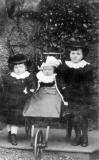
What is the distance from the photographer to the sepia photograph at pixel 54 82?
4145 millimetres

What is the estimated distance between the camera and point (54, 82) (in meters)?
4.18

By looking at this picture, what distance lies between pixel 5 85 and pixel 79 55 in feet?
1.97

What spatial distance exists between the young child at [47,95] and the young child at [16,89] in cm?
5

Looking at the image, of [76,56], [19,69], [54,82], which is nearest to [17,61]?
[19,69]

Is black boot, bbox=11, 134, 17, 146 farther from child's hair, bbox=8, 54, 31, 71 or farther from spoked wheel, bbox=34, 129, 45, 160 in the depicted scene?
child's hair, bbox=8, 54, 31, 71

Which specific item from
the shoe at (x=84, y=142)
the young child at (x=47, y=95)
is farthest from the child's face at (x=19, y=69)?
the shoe at (x=84, y=142)

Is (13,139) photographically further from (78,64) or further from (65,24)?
(65,24)

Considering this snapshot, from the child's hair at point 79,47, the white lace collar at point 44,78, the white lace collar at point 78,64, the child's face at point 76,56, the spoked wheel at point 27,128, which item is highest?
the child's hair at point 79,47

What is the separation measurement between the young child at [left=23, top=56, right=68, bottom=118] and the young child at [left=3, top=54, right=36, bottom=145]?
0.05 m

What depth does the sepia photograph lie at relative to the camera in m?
4.14

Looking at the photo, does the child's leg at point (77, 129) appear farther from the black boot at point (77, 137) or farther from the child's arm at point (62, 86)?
the child's arm at point (62, 86)

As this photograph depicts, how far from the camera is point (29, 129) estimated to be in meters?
4.20

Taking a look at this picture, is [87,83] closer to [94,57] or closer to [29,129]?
[94,57]

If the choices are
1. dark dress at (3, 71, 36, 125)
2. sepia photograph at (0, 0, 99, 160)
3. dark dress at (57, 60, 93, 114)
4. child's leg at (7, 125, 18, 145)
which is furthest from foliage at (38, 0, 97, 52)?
child's leg at (7, 125, 18, 145)
